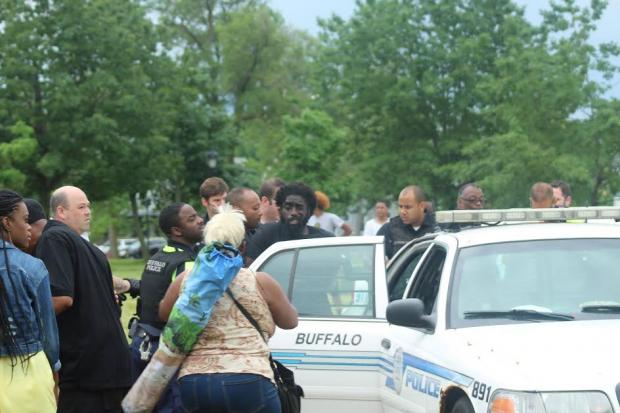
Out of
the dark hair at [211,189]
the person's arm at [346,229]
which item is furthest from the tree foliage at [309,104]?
the dark hair at [211,189]

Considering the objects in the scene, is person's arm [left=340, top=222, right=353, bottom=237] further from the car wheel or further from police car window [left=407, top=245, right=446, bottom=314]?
the car wheel

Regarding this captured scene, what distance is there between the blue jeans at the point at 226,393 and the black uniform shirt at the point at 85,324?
44.7 inches

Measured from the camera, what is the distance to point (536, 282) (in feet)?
23.3

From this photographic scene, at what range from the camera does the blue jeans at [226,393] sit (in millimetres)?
5879

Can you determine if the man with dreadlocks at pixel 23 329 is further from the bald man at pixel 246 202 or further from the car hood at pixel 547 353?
the bald man at pixel 246 202

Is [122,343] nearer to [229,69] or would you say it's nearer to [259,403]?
[259,403]

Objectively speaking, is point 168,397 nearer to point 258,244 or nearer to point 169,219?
point 169,219

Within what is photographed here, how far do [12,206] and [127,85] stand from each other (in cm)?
4733

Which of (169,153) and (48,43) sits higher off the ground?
(48,43)

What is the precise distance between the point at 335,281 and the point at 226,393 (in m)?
2.69

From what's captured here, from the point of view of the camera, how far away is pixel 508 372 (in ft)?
19.7

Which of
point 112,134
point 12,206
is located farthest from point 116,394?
point 112,134

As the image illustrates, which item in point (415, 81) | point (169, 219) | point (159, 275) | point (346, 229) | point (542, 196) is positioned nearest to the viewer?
point (159, 275)

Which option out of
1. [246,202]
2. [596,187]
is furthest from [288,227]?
[596,187]
